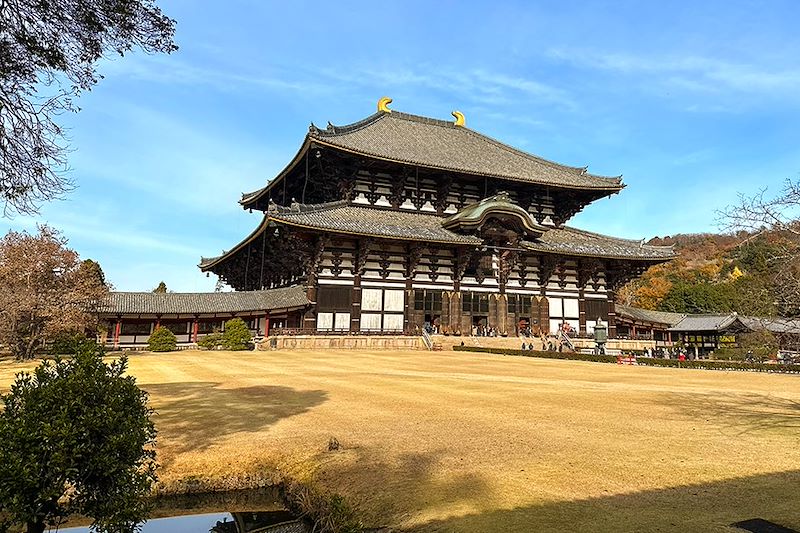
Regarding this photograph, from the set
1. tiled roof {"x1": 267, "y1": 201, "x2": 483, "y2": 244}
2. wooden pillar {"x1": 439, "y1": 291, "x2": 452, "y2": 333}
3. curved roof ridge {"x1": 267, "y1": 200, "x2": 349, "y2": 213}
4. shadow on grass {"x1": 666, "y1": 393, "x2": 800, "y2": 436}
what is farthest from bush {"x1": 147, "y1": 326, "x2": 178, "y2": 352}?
shadow on grass {"x1": 666, "y1": 393, "x2": 800, "y2": 436}

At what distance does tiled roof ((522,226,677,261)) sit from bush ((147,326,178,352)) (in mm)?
24558

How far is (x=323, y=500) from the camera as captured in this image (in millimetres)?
6383

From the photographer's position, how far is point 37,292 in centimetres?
2488

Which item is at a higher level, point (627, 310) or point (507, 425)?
point (627, 310)

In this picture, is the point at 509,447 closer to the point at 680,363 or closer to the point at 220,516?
the point at 220,516

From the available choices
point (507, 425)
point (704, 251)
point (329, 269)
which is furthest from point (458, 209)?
point (704, 251)

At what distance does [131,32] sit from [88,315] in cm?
2247

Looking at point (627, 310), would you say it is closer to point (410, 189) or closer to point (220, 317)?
point (410, 189)

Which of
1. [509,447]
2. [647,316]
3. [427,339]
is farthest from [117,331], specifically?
[647,316]

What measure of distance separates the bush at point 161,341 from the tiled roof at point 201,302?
101 inches

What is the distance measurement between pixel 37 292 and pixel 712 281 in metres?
97.5

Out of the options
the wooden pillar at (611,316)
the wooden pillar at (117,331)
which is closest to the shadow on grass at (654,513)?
the wooden pillar at (117,331)

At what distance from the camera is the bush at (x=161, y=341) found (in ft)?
97.2

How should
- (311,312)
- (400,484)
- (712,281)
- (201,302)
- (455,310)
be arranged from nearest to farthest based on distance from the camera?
1. (400,484)
2. (311,312)
3. (201,302)
4. (455,310)
5. (712,281)
